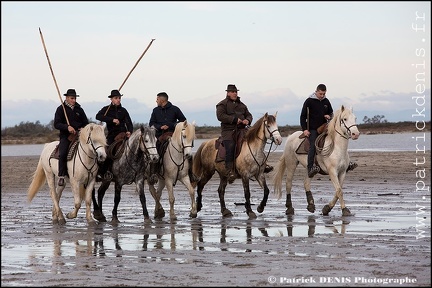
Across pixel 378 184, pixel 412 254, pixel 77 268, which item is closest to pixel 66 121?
pixel 77 268

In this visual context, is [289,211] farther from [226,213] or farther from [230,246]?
[230,246]

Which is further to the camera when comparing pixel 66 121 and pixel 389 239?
pixel 66 121

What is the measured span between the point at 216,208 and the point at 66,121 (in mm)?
4048

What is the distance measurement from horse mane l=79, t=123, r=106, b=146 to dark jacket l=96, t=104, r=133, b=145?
118cm

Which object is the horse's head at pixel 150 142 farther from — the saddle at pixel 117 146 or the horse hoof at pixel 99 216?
the horse hoof at pixel 99 216

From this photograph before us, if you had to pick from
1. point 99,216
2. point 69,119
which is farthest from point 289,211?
point 69,119

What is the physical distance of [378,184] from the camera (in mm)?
24578

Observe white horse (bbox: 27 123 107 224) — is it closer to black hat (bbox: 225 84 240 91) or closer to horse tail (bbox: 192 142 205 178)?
horse tail (bbox: 192 142 205 178)

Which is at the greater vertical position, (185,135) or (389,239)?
(185,135)

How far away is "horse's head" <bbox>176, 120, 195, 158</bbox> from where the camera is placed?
1747 centimetres

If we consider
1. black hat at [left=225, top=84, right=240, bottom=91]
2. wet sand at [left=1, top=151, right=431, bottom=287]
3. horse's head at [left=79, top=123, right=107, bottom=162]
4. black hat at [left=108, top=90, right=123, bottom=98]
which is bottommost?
wet sand at [left=1, top=151, right=431, bottom=287]

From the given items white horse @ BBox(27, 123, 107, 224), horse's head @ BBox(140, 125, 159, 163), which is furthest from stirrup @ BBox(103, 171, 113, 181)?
horse's head @ BBox(140, 125, 159, 163)

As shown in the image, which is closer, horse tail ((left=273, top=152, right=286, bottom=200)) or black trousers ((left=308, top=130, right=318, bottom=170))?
black trousers ((left=308, top=130, right=318, bottom=170))

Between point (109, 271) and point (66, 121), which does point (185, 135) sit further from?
point (109, 271)
